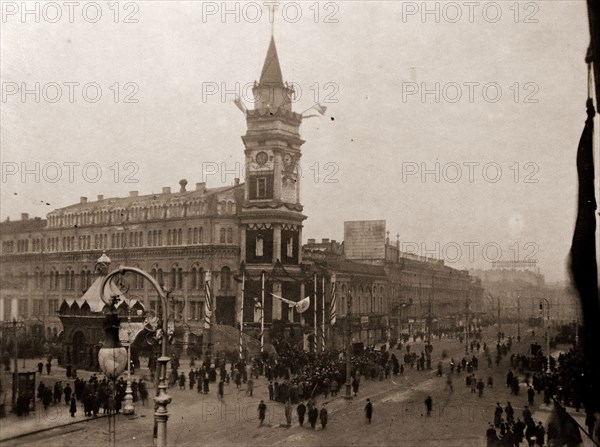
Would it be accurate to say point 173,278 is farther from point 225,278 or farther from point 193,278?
point 225,278

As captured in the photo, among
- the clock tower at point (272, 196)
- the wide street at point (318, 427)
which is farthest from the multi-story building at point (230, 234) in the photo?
the wide street at point (318, 427)

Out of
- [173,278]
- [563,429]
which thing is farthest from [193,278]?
[563,429]

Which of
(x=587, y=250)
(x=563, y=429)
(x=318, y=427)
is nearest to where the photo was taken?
(x=587, y=250)

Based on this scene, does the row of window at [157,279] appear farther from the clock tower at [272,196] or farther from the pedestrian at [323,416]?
the pedestrian at [323,416]

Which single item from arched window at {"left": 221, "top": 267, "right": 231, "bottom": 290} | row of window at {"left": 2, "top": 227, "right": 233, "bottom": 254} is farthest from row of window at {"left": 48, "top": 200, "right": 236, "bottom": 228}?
arched window at {"left": 221, "top": 267, "right": 231, "bottom": 290}

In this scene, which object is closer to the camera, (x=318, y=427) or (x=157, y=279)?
(x=318, y=427)

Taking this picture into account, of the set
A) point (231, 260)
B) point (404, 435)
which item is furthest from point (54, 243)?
point (404, 435)

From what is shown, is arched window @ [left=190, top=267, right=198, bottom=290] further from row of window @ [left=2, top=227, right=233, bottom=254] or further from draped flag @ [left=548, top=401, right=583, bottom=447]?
draped flag @ [left=548, top=401, right=583, bottom=447]
